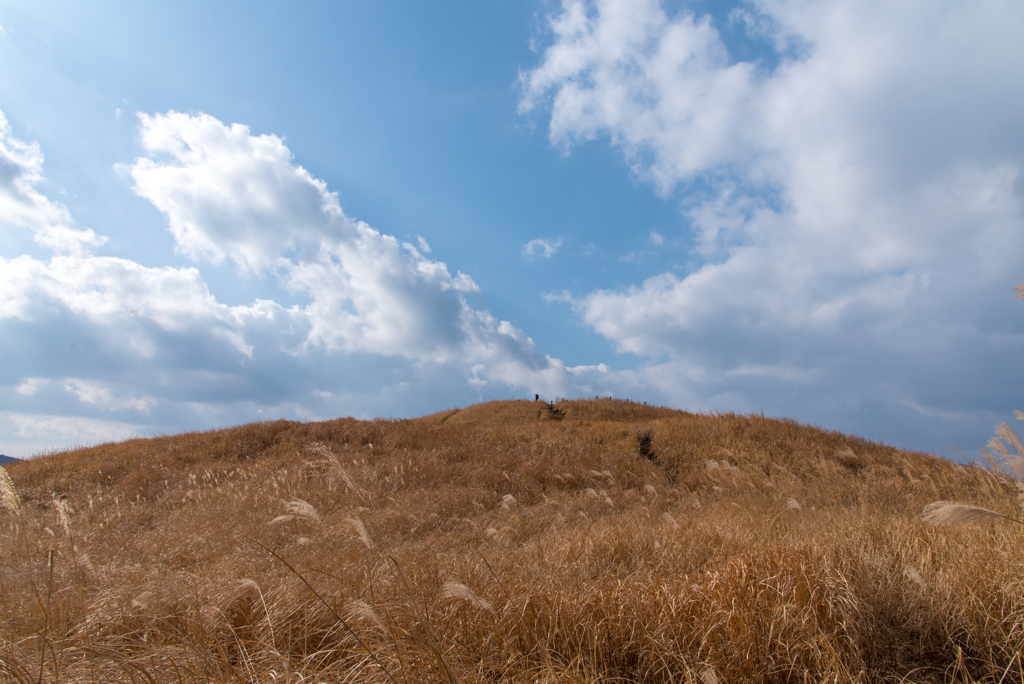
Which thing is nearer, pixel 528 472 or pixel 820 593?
pixel 820 593

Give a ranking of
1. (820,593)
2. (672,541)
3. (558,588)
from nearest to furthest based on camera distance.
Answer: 1. (820,593)
2. (558,588)
3. (672,541)

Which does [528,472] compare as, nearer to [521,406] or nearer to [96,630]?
[96,630]

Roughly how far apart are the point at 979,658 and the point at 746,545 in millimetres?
2095

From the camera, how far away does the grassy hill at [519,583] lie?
2.56 meters

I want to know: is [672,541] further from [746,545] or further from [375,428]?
[375,428]

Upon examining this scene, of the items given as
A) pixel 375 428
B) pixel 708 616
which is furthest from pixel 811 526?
pixel 375 428

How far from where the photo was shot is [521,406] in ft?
86.2

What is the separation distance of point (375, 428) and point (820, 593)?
638 inches

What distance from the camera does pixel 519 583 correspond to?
3.61 metres

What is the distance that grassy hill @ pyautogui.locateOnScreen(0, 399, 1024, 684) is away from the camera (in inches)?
101

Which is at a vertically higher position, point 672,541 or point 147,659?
point 672,541

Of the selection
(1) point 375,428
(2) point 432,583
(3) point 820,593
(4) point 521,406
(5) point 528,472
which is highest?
(4) point 521,406

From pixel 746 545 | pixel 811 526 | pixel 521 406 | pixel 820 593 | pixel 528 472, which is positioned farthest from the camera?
pixel 521 406

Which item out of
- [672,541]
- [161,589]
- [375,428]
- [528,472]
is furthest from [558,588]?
[375,428]
